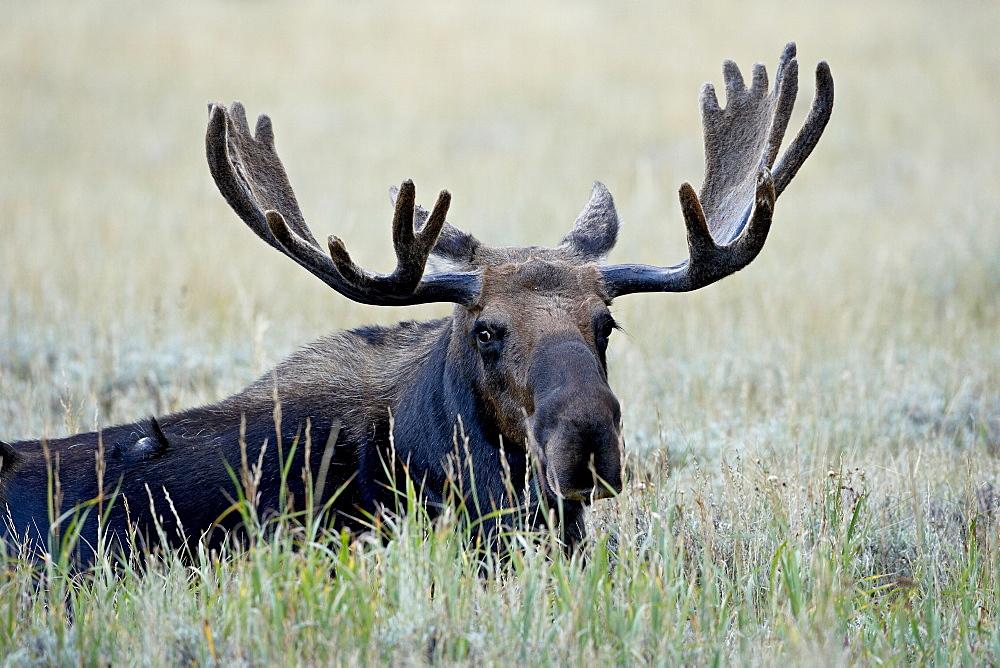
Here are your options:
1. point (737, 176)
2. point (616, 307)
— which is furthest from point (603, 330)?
point (616, 307)

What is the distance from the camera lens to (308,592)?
305cm

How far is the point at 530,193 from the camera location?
13406 millimetres

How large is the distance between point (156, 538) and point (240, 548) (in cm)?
44

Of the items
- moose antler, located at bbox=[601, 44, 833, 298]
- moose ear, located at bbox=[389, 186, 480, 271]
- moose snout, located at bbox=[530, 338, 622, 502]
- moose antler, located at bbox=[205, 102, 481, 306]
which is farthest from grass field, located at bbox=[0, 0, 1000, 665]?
moose ear, located at bbox=[389, 186, 480, 271]

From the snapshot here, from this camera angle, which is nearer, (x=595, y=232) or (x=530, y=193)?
(x=595, y=232)

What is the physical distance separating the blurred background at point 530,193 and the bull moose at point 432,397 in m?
0.52

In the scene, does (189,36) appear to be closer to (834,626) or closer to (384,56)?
(384,56)

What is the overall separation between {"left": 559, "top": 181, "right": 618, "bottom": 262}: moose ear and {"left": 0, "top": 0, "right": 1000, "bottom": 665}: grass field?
79cm

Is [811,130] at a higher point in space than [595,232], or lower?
higher

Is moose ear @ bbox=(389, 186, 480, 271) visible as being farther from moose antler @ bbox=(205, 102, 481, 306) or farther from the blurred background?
the blurred background

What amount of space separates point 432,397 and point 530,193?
9.35 m

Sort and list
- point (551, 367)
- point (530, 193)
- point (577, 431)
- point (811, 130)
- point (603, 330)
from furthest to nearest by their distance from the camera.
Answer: point (530, 193) < point (811, 130) < point (603, 330) < point (551, 367) < point (577, 431)

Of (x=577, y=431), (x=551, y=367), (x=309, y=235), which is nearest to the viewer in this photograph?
(x=577, y=431)

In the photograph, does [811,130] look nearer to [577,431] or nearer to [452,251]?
[452,251]
